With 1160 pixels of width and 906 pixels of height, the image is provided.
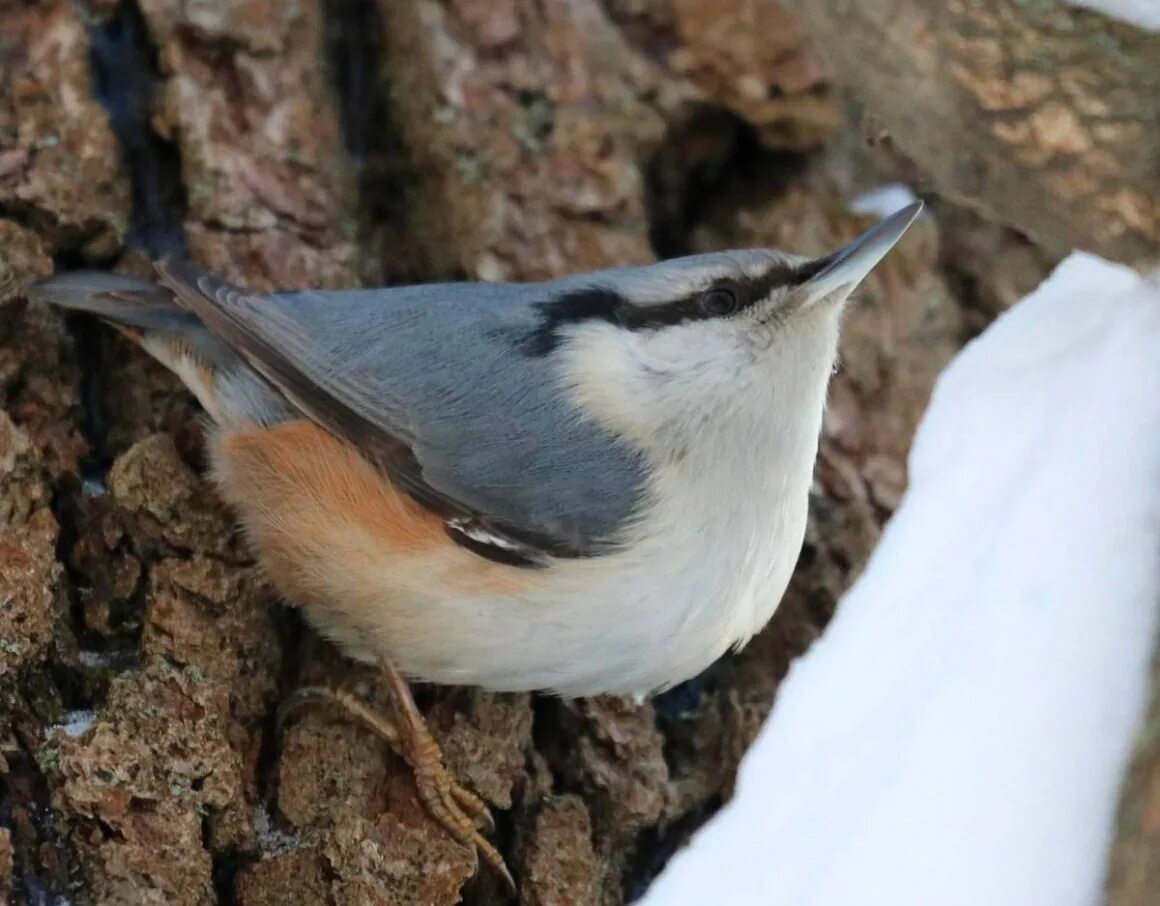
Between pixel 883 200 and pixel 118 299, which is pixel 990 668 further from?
pixel 118 299

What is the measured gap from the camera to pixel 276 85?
2.13 metres

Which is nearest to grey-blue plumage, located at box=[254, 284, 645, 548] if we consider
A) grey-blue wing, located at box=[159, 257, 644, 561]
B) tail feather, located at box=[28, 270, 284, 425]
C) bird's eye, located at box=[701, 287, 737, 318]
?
grey-blue wing, located at box=[159, 257, 644, 561]

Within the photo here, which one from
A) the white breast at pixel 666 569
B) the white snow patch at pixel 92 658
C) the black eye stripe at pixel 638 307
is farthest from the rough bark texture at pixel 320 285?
the black eye stripe at pixel 638 307

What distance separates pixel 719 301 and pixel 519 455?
0.37 meters

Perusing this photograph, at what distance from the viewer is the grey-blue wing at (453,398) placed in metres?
1.74

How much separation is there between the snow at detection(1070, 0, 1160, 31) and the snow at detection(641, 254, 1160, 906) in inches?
15.9

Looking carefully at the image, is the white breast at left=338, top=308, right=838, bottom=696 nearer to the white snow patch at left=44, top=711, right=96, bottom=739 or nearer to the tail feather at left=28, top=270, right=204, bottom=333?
the white snow patch at left=44, top=711, right=96, bottom=739

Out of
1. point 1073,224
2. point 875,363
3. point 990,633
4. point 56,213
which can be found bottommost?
point 990,633

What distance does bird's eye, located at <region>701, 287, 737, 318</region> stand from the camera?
72.3 inches

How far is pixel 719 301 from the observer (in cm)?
184

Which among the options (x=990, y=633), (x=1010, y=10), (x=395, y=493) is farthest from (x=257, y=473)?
(x=1010, y=10)

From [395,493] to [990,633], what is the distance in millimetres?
840

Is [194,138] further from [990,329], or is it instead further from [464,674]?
[990,329]

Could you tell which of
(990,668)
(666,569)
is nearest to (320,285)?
(666,569)
